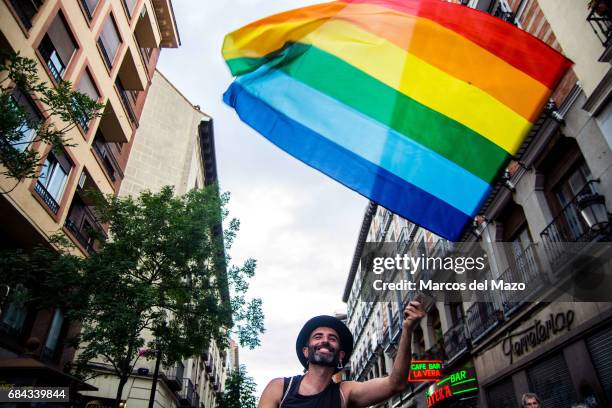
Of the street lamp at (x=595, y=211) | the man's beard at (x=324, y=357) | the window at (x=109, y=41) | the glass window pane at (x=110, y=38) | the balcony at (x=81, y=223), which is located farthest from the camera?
the glass window pane at (x=110, y=38)

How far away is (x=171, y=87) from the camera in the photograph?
103 feet

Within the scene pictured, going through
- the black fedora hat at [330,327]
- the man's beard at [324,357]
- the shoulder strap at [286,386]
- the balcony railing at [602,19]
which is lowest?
the shoulder strap at [286,386]

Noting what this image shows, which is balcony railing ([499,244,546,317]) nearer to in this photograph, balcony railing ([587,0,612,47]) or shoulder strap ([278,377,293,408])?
balcony railing ([587,0,612,47])

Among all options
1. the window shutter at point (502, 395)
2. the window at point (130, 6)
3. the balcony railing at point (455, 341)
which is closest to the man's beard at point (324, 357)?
the window shutter at point (502, 395)

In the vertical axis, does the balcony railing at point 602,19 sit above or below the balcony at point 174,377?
→ above

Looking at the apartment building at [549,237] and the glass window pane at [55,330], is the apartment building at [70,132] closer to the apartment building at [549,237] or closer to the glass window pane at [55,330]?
the glass window pane at [55,330]

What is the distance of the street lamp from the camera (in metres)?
8.09

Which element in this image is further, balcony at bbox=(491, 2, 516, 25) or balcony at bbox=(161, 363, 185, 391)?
balcony at bbox=(161, 363, 185, 391)

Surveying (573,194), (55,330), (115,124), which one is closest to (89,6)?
(115,124)

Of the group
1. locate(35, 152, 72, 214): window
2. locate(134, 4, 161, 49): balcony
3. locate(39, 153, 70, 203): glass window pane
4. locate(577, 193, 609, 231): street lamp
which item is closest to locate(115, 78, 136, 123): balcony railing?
locate(134, 4, 161, 49): balcony

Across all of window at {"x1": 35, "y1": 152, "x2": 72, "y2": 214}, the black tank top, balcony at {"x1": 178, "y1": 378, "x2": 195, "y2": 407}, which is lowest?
the black tank top

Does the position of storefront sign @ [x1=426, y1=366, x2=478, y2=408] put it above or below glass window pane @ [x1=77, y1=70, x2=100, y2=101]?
below

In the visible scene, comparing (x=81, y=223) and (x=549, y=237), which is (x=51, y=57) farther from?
(x=549, y=237)

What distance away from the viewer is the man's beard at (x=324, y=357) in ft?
10.0
